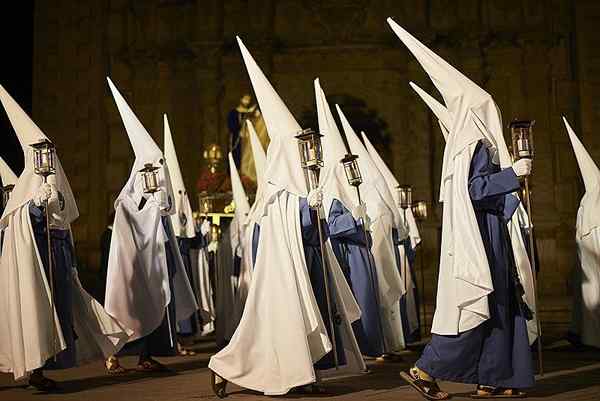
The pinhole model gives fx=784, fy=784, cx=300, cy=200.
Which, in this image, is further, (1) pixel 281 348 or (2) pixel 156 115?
(2) pixel 156 115

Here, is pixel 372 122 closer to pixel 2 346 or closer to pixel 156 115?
pixel 156 115

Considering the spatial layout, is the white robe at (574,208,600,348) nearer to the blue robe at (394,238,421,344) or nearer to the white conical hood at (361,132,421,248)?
the blue robe at (394,238,421,344)

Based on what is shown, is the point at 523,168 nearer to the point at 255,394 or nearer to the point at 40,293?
the point at 255,394

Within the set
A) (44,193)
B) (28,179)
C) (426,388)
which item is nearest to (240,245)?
(28,179)

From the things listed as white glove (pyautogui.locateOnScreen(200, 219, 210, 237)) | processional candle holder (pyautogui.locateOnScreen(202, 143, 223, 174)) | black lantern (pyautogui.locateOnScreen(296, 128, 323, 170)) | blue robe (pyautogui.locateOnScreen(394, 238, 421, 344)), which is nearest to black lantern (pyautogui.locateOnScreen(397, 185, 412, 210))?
blue robe (pyautogui.locateOnScreen(394, 238, 421, 344))

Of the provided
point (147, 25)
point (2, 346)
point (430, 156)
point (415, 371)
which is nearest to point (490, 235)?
point (415, 371)

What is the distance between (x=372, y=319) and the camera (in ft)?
22.7

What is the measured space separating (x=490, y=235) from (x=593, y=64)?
9847 mm

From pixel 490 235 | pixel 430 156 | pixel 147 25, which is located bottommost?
pixel 490 235

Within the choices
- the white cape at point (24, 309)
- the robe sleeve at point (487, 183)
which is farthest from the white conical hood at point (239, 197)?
the robe sleeve at point (487, 183)

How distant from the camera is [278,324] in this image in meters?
5.26

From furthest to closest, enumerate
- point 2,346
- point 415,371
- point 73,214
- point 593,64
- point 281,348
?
point 593,64 < point 73,214 < point 2,346 < point 281,348 < point 415,371

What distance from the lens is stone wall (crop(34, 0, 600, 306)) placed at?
1368 cm

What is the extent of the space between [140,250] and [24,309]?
1.39m
